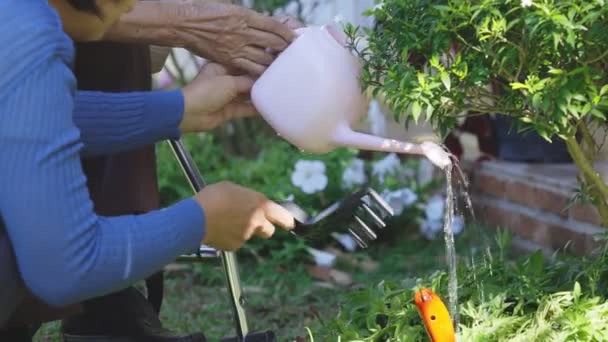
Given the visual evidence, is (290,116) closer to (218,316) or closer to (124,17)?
(124,17)

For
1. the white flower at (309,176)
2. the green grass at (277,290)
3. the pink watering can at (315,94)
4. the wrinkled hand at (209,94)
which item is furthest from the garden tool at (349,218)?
the white flower at (309,176)

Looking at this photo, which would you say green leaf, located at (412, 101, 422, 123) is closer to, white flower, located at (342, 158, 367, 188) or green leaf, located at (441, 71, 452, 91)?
green leaf, located at (441, 71, 452, 91)

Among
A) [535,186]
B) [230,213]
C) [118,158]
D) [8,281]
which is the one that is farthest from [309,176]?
[8,281]

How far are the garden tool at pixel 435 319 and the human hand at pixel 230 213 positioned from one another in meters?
0.30

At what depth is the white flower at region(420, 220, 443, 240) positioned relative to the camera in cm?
344

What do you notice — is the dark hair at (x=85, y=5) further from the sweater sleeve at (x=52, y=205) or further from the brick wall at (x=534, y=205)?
Answer: the brick wall at (x=534, y=205)

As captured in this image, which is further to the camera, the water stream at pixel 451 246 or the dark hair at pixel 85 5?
the water stream at pixel 451 246

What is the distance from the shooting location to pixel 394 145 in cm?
181

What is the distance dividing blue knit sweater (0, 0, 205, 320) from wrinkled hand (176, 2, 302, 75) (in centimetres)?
62

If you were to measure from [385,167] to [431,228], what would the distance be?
25cm

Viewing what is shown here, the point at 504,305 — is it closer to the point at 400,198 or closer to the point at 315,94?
the point at 315,94

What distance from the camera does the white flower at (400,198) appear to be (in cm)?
341

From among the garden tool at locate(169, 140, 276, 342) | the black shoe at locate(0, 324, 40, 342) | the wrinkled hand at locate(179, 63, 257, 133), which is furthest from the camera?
the garden tool at locate(169, 140, 276, 342)

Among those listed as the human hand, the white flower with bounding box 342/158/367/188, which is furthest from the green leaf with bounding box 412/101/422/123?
the white flower with bounding box 342/158/367/188
